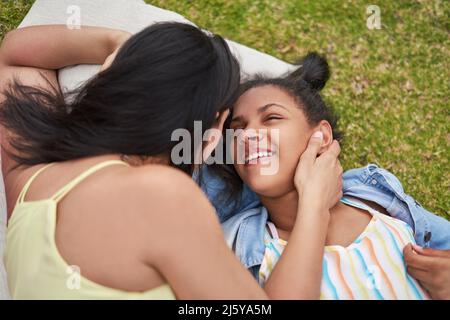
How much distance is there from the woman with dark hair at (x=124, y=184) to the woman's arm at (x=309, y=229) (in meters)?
0.03

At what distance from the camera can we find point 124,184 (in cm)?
174

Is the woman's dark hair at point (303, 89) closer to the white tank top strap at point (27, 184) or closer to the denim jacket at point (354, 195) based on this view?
the denim jacket at point (354, 195)

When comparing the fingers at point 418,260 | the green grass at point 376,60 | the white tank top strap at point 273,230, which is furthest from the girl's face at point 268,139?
the green grass at point 376,60

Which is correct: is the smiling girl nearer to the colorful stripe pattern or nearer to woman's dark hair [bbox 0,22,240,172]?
the colorful stripe pattern

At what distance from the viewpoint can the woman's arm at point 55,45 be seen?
2801 mm

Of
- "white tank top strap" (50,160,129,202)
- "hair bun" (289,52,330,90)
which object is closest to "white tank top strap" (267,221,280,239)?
"hair bun" (289,52,330,90)

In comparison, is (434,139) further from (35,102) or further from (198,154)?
(35,102)

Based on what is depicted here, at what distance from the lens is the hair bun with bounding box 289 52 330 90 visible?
309 cm

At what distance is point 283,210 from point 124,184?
117 cm

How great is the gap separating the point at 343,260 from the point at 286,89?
2.92 feet

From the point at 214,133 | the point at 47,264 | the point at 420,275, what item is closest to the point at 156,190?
the point at 47,264

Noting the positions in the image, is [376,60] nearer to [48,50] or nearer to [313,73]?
[313,73]

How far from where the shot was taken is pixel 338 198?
2.79 m

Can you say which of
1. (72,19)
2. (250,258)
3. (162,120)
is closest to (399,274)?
(250,258)
